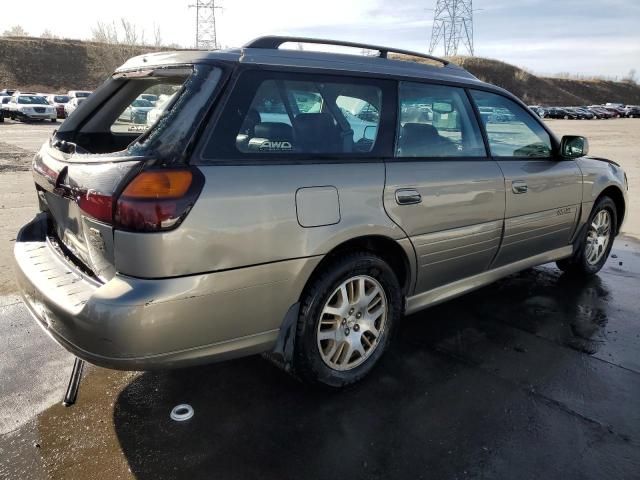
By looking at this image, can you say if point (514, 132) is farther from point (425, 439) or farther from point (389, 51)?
point (425, 439)

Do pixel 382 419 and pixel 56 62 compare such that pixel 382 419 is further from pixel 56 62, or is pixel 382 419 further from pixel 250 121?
pixel 56 62

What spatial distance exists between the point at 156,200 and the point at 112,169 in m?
0.32

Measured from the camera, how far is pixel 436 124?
10.9 ft

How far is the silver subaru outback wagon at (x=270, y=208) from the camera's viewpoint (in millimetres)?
2189

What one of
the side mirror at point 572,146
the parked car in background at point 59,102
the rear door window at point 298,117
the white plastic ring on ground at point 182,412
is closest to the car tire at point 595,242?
the side mirror at point 572,146

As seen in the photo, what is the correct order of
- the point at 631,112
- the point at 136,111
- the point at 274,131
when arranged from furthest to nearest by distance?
the point at 631,112 → the point at 136,111 → the point at 274,131

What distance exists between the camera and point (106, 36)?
2581 inches

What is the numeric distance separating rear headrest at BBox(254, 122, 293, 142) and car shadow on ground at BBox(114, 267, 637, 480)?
141 centimetres

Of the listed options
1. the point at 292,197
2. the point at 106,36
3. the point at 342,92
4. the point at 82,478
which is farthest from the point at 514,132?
the point at 106,36

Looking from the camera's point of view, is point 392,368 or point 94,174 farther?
point 392,368

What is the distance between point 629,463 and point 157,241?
2323 mm

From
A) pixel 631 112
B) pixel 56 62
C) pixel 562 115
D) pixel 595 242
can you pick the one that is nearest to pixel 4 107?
pixel 595 242

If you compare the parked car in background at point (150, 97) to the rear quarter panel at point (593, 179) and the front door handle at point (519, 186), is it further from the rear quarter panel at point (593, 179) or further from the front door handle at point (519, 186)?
the rear quarter panel at point (593, 179)

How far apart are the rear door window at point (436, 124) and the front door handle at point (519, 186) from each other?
33 cm
